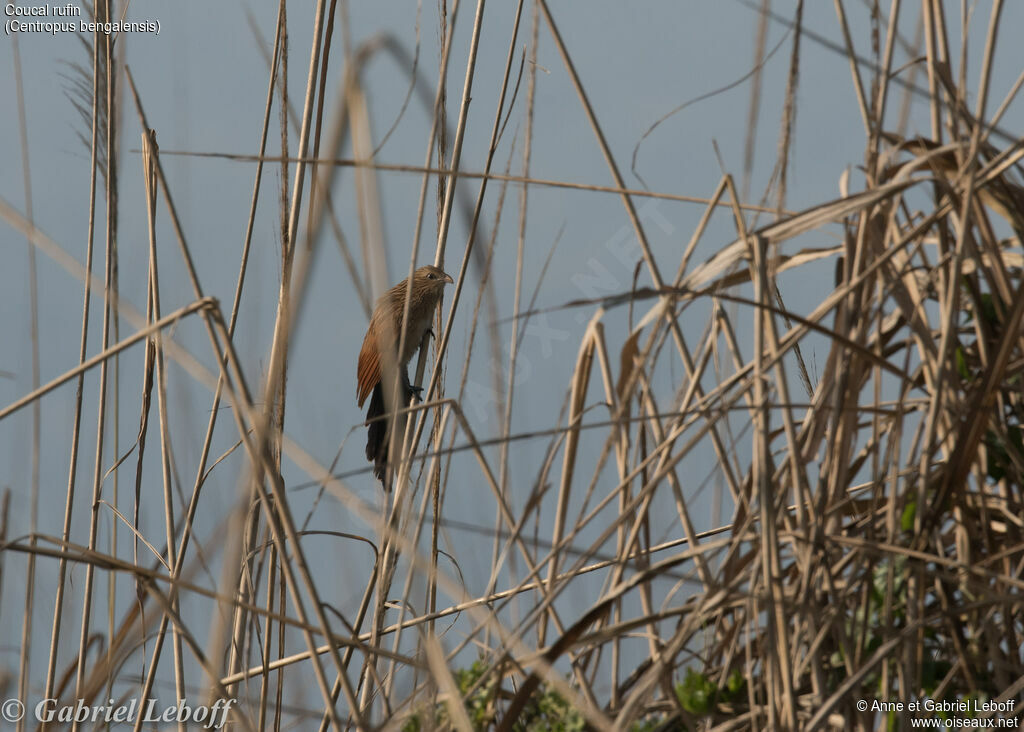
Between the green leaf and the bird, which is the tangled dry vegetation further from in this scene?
the bird

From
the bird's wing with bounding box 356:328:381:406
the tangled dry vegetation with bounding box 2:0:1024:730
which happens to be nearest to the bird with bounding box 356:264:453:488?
the bird's wing with bounding box 356:328:381:406

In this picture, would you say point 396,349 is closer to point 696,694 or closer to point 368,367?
point 368,367

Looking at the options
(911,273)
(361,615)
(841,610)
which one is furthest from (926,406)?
(361,615)

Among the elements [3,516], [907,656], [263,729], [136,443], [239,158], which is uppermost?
[239,158]

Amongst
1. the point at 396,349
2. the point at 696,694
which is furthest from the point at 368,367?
the point at 696,694

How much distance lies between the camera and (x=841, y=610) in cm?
115

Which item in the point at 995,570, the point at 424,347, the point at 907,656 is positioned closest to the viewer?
the point at 907,656

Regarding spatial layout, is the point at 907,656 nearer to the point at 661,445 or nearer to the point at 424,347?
the point at 661,445

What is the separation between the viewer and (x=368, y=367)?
3.61 metres

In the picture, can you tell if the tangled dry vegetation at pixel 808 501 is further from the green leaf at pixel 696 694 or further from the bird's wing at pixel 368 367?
the bird's wing at pixel 368 367

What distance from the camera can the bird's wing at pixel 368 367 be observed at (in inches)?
137

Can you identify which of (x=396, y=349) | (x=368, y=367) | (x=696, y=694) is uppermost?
(x=368, y=367)

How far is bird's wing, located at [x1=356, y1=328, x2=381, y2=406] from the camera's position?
3.47 metres

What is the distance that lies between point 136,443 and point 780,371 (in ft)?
4.61
